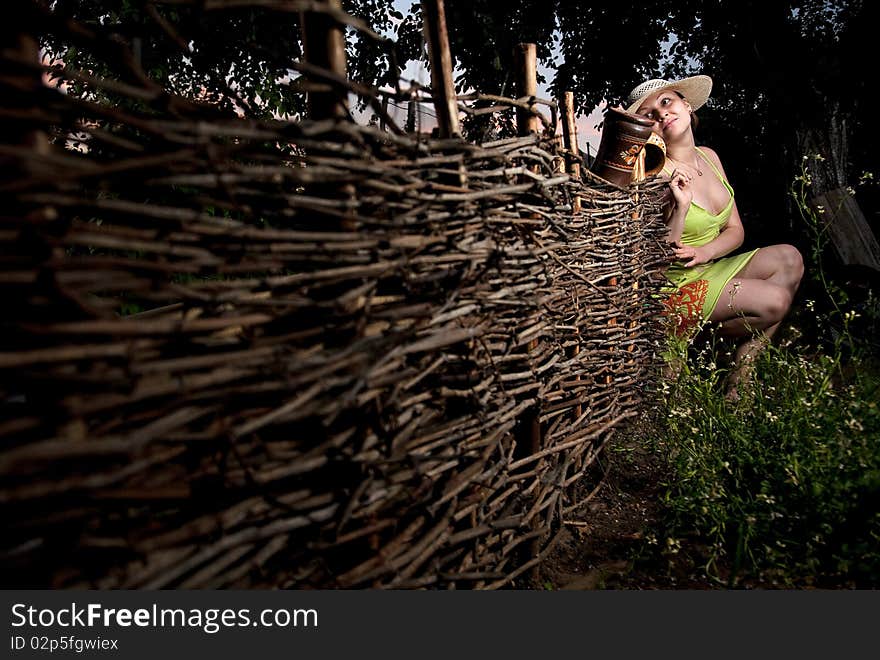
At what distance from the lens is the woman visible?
4285mm

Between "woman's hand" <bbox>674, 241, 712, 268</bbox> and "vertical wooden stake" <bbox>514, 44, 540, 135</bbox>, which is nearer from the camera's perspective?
"vertical wooden stake" <bbox>514, 44, 540, 135</bbox>

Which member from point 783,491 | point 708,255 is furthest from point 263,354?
point 708,255

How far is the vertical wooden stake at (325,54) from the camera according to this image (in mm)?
1712

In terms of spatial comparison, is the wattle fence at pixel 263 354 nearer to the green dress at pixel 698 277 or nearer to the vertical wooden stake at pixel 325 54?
the vertical wooden stake at pixel 325 54

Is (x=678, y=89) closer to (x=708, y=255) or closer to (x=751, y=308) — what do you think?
(x=708, y=255)

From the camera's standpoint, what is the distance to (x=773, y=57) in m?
6.92

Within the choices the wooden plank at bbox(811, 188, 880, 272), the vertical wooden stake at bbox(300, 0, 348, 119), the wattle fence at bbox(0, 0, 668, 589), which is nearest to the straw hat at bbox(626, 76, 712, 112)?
the wooden plank at bbox(811, 188, 880, 272)

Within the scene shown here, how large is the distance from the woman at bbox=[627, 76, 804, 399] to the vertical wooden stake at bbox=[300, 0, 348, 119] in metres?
3.20

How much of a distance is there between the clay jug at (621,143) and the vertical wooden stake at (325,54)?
2.32 m

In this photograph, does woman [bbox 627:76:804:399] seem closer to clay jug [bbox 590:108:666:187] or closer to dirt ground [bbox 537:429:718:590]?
clay jug [bbox 590:108:666:187]

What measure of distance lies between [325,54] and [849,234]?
6140mm

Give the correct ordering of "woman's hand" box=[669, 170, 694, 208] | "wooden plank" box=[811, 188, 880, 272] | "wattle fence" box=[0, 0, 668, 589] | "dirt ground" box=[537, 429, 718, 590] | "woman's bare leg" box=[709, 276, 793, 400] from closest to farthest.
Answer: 1. "wattle fence" box=[0, 0, 668, 589]
2. "dirt ground" box=[537, 429, 718, 590]
3. "woman's bare leg" box=[709, 276, 793, 400]
4. "woman's hand" box=[669, 170, 694, 208]
5. "wooden plank" box=[811, 188, 880, 272]

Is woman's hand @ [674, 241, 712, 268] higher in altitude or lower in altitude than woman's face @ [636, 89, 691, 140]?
lower

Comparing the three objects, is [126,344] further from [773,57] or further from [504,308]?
[773,57]
